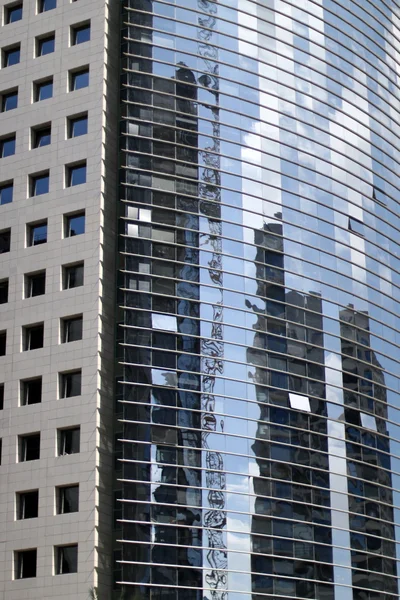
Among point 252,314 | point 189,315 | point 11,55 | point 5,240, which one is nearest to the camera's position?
point 189,315

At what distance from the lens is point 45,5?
6456 centimetres

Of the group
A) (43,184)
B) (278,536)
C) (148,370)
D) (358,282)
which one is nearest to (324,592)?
(278,536)

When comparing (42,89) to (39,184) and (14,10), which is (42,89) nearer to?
(39,184)

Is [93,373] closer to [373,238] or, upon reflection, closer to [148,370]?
[148,370]

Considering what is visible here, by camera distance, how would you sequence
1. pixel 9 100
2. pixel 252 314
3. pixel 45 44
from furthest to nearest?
1. pixel 9 100
2. pixel 45 44
3. pixel 252 314

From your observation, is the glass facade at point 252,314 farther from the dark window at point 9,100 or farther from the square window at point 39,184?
the dark window at point 9,100

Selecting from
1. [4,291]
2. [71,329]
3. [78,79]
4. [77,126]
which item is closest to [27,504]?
[71,329]

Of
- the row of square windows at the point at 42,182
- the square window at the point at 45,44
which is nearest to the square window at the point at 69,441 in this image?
the row of square windows at the point at 42,182

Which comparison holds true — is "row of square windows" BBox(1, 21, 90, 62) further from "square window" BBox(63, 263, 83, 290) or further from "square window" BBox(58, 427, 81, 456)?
"square window" BBox(58, 427, 81, 456)

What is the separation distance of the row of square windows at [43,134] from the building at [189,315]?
13 centimetres

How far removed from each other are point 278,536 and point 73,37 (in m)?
29.6

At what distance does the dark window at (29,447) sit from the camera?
2188 inches

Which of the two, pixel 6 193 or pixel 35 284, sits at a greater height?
pixel 6 193

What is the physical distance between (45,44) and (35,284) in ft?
48.3
